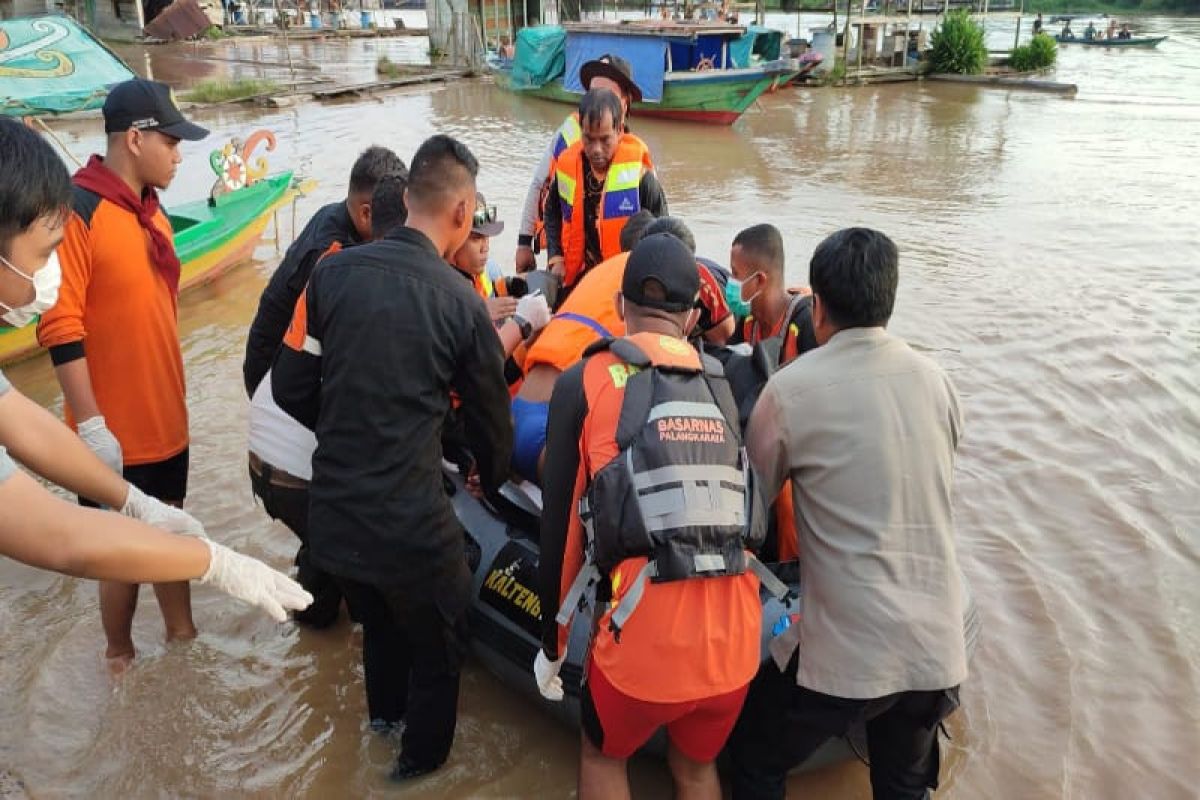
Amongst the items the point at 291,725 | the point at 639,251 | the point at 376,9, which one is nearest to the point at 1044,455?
the point at 639,251

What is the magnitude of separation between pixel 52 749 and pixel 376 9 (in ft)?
182

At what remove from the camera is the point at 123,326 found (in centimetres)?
277

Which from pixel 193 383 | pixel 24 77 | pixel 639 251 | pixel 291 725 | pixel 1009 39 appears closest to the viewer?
pixel 639 251

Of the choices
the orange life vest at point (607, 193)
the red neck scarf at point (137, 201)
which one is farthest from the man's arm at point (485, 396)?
the orange life vest at point (607, 193)

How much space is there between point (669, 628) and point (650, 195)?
3.00 meters

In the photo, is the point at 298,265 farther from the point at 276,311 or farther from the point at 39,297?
the point at 39,297

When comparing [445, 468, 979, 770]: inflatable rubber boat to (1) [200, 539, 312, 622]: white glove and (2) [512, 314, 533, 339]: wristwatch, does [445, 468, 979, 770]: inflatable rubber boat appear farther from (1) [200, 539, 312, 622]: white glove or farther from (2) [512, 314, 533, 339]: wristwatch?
(1) [200, 539, 312, 622]: white glove

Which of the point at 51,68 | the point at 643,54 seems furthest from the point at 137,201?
the point at 643,54

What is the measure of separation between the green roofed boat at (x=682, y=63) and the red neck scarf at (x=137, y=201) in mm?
14384

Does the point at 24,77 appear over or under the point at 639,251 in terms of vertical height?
over

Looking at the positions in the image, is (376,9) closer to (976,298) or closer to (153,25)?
(153,25)

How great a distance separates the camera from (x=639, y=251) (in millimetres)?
2076

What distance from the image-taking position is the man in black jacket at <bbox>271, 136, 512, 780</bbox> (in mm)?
2094

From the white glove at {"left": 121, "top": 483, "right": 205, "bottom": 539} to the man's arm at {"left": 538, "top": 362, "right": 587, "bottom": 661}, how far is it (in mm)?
811
